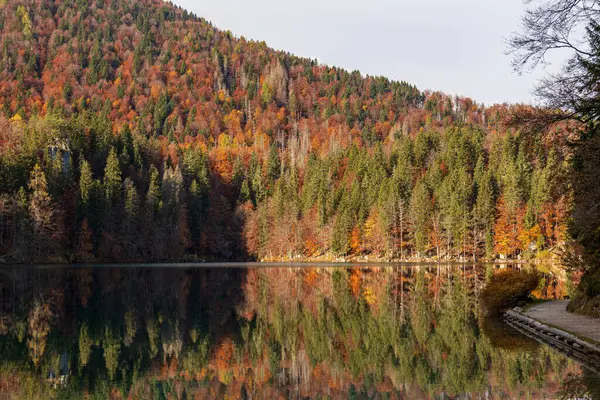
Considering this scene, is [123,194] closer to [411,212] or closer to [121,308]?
[411,212]

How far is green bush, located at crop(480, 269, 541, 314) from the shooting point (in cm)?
3002

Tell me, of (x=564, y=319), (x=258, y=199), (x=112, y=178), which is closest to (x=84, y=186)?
(x=112, y=178)

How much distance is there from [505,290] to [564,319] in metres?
5.31

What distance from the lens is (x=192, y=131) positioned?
616 feet

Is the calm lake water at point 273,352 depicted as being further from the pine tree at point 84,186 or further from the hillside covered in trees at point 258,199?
the pine tree at point 84,186

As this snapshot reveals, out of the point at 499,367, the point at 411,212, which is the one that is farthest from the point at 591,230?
the point at 411,212

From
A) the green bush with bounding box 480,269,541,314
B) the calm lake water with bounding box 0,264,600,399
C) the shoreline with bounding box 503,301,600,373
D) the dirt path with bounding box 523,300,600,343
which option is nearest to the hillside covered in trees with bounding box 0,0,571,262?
the green bush with bounding box 480,269,541,314

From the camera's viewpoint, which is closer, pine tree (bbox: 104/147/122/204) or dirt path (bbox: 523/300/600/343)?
dirt path (bbox: 523/300/600/343)

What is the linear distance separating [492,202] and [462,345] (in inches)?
3338

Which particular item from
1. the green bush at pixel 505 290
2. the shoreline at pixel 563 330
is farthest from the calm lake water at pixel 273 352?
the green bush at pixel 505 290

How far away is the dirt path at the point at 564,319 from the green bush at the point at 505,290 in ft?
3.27

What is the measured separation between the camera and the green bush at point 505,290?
30016mm

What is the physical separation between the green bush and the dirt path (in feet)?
3.27

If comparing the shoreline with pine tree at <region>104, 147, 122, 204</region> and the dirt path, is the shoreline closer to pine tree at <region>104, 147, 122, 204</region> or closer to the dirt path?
the dirt path
